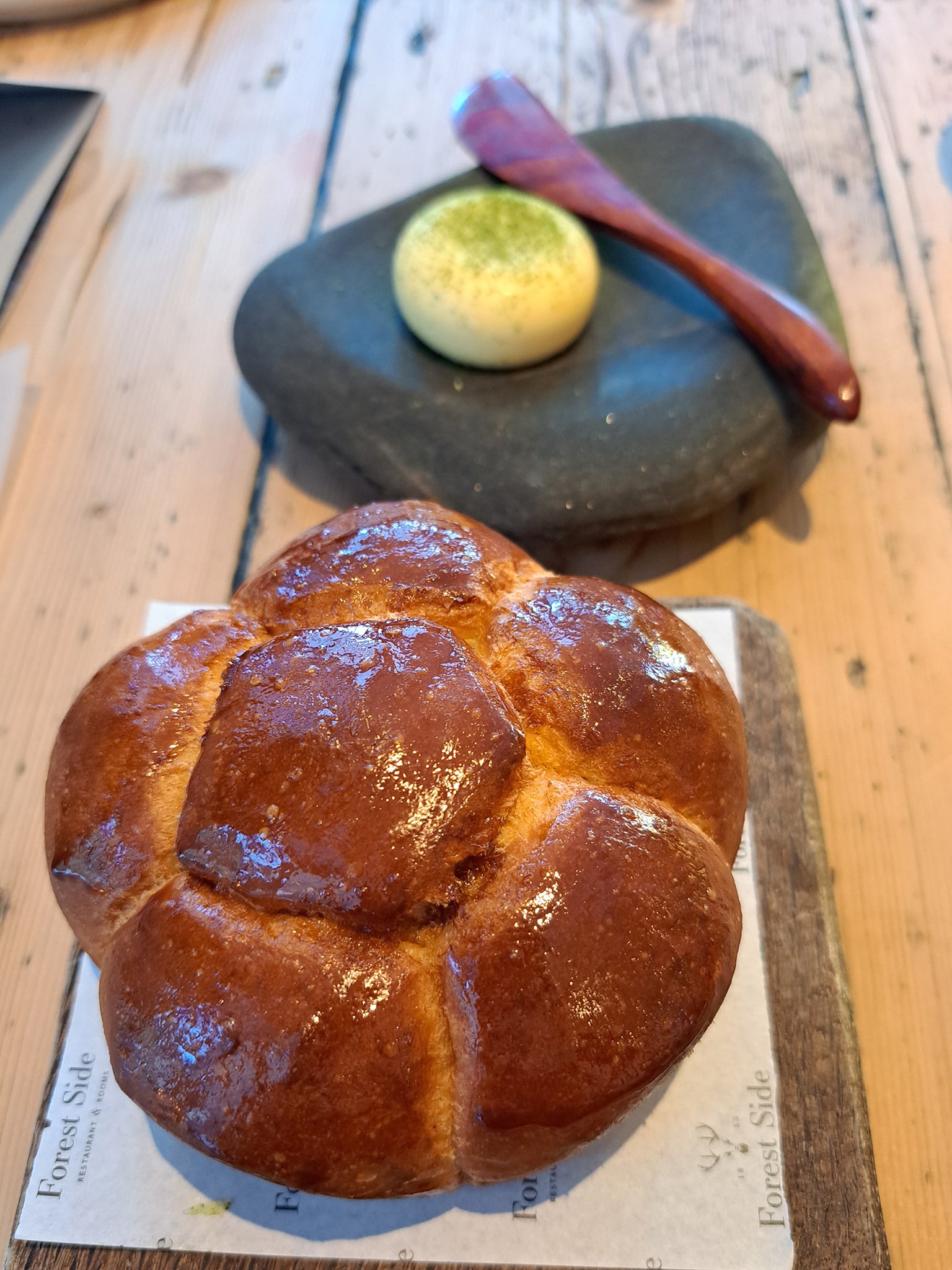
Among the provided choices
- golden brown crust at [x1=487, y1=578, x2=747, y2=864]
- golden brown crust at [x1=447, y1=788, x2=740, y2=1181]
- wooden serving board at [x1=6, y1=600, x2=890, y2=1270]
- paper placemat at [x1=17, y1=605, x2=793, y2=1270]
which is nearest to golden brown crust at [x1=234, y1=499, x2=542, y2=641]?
golden brown crust at [x1=487, y1=578, x2=747, y2=864]

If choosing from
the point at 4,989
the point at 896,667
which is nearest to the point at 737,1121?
the point at 896,667

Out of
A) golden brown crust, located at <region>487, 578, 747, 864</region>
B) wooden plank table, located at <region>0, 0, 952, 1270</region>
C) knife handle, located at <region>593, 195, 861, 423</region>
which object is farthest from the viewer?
knife handle, located at <region>593, 195, 861, 423</region>

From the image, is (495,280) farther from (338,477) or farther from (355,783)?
(355,783)

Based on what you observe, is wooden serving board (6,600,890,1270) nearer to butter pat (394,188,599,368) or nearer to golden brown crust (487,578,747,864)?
golden brown crust (487,578,747,864)

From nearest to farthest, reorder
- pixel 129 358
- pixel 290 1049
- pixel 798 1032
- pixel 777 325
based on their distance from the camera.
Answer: pixel 290 1049, pixel 798 1032, pixel 777 325, pixel 129 358

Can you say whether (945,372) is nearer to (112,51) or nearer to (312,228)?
(312,228)

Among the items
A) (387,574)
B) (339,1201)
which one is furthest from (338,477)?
(339,1201)

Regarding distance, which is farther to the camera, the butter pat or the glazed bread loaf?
the butter pat

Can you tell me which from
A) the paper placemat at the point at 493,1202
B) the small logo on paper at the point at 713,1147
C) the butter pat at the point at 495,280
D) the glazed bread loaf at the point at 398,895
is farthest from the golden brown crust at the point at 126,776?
the butter pat at the point at 495,280
